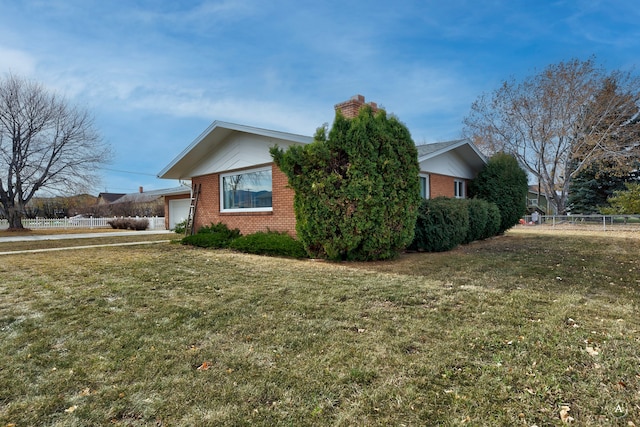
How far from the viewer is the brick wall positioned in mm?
9914

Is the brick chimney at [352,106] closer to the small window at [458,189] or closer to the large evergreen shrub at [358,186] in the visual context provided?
the large evergreen shrub at [358,186]

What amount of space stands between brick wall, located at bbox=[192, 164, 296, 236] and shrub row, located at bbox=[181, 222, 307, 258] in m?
0.34

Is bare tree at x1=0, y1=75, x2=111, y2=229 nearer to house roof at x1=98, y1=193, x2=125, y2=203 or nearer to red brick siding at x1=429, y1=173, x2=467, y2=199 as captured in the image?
red brick siding at x1=429, y1=173, x2=467, y2=199

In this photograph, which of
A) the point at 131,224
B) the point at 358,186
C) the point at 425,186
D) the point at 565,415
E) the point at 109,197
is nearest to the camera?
the point at 565,415

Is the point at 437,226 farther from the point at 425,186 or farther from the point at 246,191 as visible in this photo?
the point at 246,191

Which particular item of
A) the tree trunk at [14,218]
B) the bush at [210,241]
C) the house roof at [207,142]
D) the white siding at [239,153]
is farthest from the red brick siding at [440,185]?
the tree trunk at [14,218]

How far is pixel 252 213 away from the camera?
Answer: 11.1m

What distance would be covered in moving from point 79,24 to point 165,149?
18.7 metres

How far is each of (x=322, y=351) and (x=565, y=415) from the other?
1708mm

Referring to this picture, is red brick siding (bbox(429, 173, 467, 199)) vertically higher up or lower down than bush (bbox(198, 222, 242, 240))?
higher up

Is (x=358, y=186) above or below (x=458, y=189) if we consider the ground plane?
below

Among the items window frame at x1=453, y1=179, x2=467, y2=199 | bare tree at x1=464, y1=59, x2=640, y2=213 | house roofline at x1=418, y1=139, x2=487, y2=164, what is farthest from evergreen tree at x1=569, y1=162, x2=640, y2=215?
house roofline at x1=418, y1=139, x2=487, y2=164

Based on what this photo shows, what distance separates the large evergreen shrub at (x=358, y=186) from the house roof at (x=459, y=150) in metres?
3.34

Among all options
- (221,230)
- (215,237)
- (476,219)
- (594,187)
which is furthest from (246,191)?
(594,187)
